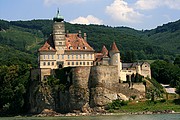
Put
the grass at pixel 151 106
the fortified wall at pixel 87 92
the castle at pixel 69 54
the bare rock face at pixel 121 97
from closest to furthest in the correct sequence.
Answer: the grass at pixel 151 106 < the fortified wall at pixel 87 92 < the bare rock face at pixel 121 97 < the castle at pixel 69 54

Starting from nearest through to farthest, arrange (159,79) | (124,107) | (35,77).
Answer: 1. (124,107)
2. (35,77)
3. (159,79)

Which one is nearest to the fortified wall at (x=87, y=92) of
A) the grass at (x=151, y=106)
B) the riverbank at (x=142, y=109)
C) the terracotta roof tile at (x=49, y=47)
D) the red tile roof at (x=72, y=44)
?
the riverbank at (x=142, y=109)

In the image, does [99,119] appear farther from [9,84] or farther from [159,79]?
[159,79]

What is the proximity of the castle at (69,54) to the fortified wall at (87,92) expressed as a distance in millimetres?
4674

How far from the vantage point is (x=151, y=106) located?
85250 millimetres

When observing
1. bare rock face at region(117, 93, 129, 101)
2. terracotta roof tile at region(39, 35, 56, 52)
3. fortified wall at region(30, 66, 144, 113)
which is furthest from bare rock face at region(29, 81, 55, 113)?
bare rock face at region(117, 93, 129, 101)

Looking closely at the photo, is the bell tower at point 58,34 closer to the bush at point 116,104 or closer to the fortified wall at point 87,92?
the fortified wall at point 87,92

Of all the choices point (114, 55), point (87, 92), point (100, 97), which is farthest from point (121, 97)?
point (114, 55)

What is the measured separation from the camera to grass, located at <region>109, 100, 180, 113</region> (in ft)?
274

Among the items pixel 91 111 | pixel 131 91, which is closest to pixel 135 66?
pixel 131 91

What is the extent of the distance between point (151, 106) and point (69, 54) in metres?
20.5

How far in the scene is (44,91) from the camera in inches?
3575

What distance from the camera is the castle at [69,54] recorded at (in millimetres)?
94375

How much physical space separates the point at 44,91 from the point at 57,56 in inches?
321
